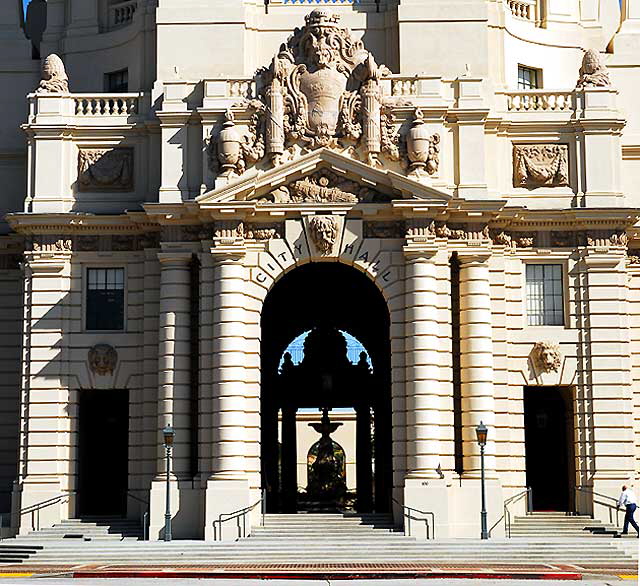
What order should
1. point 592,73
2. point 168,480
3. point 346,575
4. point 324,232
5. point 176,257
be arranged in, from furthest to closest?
point 592,73
point 176,257
point 324,232
point 168,480
point 346,575

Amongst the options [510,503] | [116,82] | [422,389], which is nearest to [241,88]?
[116,82]

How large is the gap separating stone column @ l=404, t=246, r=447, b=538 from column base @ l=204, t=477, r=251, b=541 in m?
5.56

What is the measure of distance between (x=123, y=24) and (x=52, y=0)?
3923mm

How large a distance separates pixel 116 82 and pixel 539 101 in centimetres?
1725

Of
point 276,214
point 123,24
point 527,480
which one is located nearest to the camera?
point 276,214

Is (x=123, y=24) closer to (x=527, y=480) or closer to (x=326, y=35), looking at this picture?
(x=326, y=35)

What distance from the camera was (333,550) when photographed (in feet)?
152

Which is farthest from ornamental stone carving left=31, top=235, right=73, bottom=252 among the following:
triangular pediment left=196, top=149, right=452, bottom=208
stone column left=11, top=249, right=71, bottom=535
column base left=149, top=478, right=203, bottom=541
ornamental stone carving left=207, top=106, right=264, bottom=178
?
column base left=149, top=478, right=203, bottom=541

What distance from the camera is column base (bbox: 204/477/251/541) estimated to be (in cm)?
4981

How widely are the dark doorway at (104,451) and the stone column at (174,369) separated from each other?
4.33 meters

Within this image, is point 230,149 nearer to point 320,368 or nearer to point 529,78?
point 320,368

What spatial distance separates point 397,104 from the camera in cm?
5281

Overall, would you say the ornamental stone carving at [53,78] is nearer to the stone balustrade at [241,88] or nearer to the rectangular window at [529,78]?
the stone balustrade at [241,88]

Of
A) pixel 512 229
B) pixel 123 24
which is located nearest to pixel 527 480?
pixel 512 229
